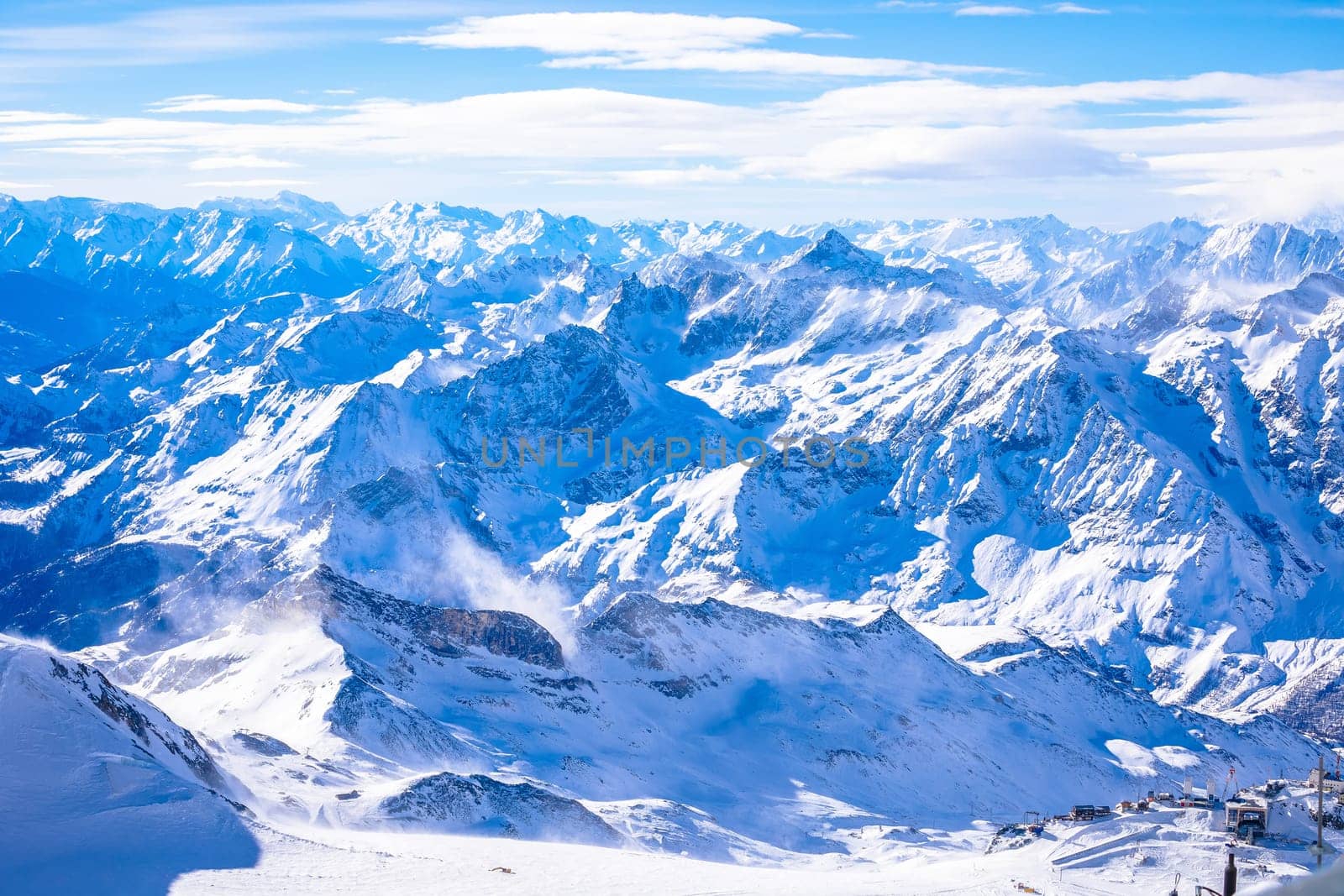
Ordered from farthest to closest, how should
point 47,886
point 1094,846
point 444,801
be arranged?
point 444,801, point 1094,846, point 47,886

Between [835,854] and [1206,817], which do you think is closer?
[1206,817]

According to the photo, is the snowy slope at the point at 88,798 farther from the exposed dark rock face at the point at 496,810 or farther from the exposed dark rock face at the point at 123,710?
the exposed dark rock face at the point at 496,810

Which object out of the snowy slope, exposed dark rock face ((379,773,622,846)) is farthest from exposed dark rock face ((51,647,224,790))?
exposed dark rock face ((379,773,622,846))

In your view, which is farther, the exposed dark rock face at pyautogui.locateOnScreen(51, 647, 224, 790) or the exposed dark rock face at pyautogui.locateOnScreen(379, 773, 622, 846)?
the exposed dark rock face at pyautogui.locateOnScreen(379, 773, 622, 846)

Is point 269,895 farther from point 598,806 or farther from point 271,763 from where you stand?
point 598,806

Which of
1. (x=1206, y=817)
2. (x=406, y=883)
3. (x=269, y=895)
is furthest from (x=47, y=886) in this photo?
(x=1206, y=817)

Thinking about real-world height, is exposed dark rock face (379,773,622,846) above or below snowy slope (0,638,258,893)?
below

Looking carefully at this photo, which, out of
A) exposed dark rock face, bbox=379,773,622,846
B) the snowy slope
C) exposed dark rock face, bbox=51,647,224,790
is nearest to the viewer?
the snowy slope

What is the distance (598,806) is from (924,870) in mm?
62604

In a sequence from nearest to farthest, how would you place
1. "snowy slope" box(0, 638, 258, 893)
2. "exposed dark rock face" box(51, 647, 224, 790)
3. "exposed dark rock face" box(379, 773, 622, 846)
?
"snowy slope" box(0, 638, 258, 893) < "exposed dark rock face" box(51, 647, 224, 790) < "exposed dark rock face" box(379, 773, 622, 846)

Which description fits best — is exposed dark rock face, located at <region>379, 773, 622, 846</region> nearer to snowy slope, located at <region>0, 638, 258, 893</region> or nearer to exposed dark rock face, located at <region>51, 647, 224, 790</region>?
exposed dark rock face, located at <region>51, 647, 224, 790</region>

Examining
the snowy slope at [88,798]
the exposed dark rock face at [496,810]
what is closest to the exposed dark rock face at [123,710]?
the snowy slope at [88,798]

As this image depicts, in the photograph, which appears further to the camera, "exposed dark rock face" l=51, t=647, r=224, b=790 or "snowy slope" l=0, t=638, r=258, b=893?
"exposed dark rock face" l=51, t=647, r=224, b=790

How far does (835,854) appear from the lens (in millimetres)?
189750
